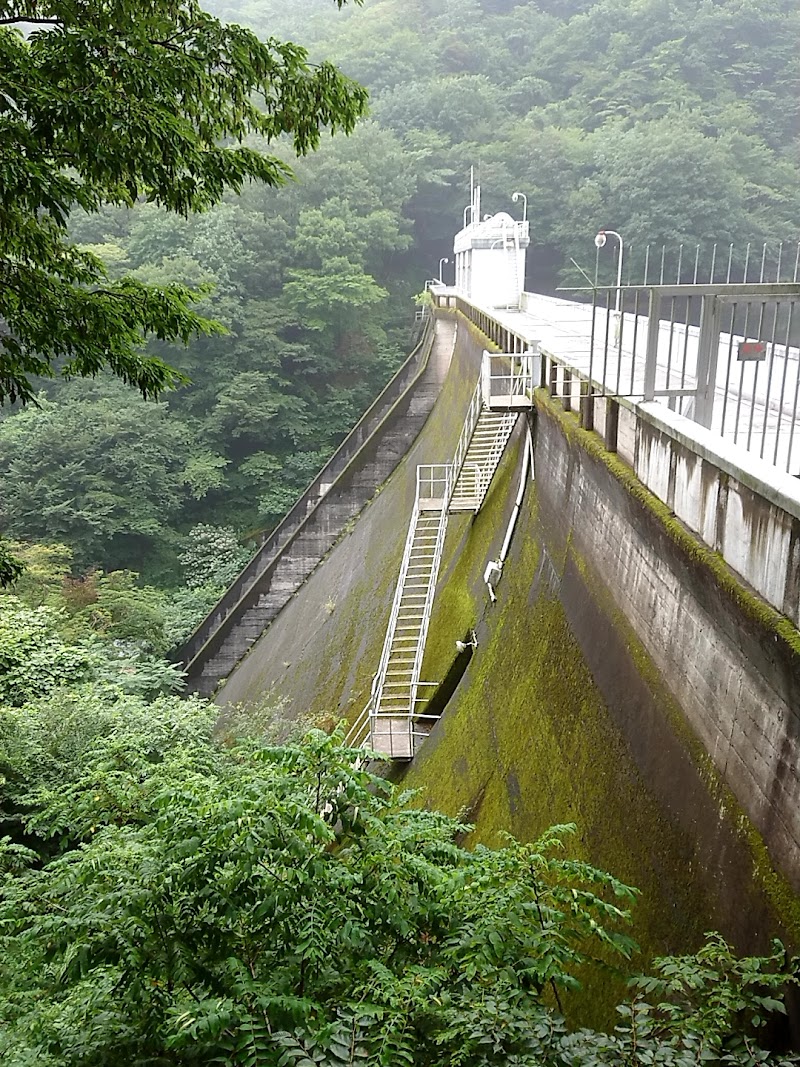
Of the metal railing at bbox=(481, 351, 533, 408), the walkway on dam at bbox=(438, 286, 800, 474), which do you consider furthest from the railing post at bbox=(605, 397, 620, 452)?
the metal railing at bbox=(481, 351, 533, 408)

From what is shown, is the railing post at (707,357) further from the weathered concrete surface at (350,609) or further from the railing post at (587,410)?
the weathered concrete surface at (350,609)

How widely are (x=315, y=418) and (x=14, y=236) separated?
73.3 feet

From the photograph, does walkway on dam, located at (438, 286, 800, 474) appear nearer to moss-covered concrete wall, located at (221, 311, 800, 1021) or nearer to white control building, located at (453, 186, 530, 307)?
moss-covered concrete wall, located at (221, 311, 800, 1021)

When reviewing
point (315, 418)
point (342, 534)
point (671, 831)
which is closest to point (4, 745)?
point (671, 831)

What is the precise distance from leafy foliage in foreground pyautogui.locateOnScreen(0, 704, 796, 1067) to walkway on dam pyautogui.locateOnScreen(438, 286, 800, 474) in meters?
2.11

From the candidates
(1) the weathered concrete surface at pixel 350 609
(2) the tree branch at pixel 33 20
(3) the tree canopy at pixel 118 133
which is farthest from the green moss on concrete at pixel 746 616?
(1) the weathered concrete surface at pixel 350 609

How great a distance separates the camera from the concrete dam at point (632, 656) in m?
Answer: 3.07

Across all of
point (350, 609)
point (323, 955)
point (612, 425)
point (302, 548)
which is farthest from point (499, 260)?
point (323, 955)

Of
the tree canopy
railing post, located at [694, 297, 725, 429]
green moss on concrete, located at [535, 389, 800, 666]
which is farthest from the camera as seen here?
railing post, located at [694, 297, 725, 429]

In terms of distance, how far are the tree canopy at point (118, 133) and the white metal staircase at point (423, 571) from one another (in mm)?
4325

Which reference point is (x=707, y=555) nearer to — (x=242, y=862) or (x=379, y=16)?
(x=242, y=862)

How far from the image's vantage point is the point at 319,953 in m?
2.41

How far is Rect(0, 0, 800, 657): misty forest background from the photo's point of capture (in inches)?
790

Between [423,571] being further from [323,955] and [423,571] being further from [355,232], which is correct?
[355,232]
